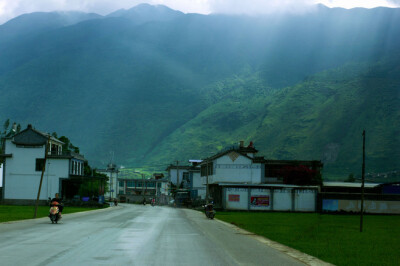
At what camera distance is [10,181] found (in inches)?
3691

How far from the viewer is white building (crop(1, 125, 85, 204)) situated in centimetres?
9319

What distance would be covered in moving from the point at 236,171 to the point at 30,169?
36140 millimetres

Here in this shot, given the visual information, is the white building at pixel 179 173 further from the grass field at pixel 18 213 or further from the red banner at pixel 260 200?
the grass field at pixel 18 213

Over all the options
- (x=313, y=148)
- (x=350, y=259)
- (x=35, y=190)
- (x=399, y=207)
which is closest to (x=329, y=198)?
(x=399, y=207)

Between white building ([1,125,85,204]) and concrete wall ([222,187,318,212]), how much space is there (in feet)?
98.9

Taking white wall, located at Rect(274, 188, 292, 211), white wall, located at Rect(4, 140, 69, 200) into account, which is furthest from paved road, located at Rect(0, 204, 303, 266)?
white wall, located at Rect(4, 140, 69, 200)

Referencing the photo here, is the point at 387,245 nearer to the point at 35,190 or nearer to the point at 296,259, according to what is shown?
the point at 296,259

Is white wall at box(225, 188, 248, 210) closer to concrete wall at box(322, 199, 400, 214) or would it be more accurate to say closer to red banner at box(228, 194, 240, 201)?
red banner at box(228, 194, 240, 201)

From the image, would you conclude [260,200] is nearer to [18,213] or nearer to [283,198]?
Result: [283,198]

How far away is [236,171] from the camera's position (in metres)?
103

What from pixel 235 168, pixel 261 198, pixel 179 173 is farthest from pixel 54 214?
pixel 179 173

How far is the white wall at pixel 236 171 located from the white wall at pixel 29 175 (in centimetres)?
2685

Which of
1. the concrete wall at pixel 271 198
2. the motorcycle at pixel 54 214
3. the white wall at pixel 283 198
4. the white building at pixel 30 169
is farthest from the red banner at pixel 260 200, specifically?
the motorcycle at pixel 54 214

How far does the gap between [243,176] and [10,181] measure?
134ft
